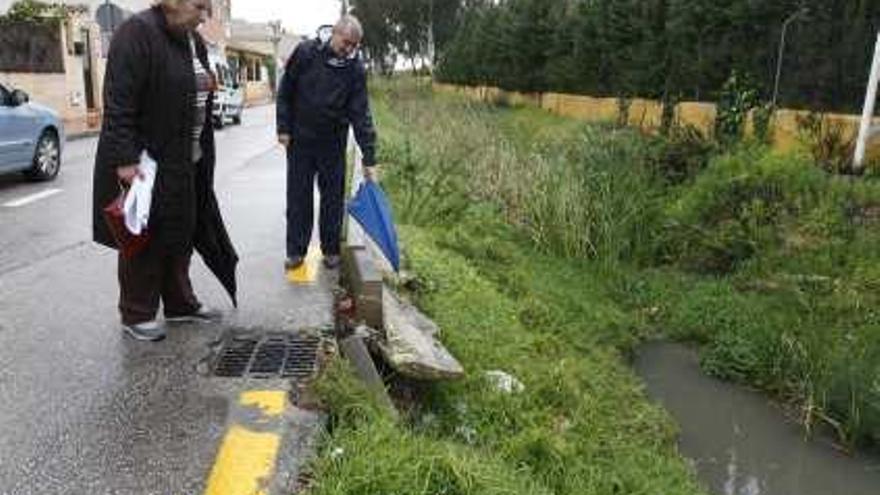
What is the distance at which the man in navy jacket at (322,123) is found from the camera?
6082mm

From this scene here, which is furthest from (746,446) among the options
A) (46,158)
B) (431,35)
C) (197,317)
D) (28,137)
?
(431,35)

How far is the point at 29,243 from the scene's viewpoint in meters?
7.91

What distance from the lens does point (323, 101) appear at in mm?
6129

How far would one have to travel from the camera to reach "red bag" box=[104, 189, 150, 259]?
4.38m

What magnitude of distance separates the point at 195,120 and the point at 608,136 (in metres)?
8.00

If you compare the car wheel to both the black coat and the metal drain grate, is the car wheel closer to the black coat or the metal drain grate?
the black coat

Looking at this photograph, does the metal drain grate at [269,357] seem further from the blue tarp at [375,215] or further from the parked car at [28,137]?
the parked car at [28,137]

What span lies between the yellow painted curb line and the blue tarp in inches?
80.8

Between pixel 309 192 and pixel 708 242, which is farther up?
pixel 309 192

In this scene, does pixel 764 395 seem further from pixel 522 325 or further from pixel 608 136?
pixel 608 136

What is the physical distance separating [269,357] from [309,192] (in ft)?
6.31

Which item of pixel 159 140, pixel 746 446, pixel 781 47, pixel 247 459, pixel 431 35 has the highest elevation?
pixel 431 35

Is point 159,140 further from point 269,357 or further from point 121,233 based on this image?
point 269,357

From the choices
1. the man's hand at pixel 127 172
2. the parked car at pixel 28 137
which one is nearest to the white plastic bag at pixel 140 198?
the man's hand at pixel 127 172
